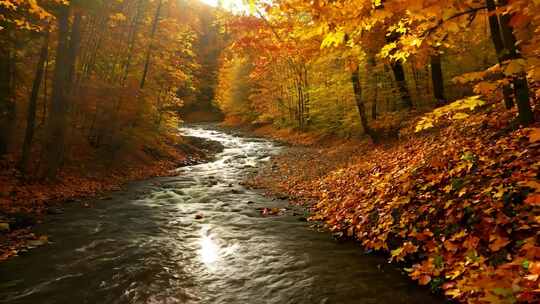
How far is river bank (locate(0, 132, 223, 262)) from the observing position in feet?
27.0

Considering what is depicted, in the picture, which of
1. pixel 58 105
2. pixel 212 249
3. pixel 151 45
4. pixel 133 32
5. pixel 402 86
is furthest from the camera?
pixel 151 45

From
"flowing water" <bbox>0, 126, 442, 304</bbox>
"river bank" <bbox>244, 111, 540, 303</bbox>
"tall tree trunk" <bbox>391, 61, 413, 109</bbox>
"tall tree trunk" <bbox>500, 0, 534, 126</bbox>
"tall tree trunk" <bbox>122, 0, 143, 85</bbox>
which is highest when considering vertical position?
"tall tree trunk" <bbox>122, 0, 143, 85</bbox>

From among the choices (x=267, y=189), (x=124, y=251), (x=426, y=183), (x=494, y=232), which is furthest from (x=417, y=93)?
(x=124, y=251)

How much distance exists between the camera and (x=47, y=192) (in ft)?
39.2

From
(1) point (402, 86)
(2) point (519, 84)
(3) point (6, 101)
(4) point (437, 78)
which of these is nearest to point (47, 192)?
(3) point (6, 101)

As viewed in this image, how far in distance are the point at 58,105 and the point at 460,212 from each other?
1304cm

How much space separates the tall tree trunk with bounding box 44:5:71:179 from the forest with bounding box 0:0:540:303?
0.04 metres

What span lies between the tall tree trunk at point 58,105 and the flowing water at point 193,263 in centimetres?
274

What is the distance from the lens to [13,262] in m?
6.88

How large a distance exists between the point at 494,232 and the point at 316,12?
12.9 feet

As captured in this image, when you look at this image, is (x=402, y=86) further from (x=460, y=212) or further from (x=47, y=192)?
(x=47, y=192)

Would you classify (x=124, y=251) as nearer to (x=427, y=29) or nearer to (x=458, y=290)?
(x=458, y=290)

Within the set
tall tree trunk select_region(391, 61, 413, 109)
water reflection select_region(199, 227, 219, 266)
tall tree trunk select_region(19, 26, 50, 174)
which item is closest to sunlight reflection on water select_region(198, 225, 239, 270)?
water reflection select_region(199, 227, 219, 266)

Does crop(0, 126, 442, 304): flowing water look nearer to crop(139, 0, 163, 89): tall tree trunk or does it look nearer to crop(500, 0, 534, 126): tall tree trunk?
crop(500, 0, 534, 126): tall tree trunk
